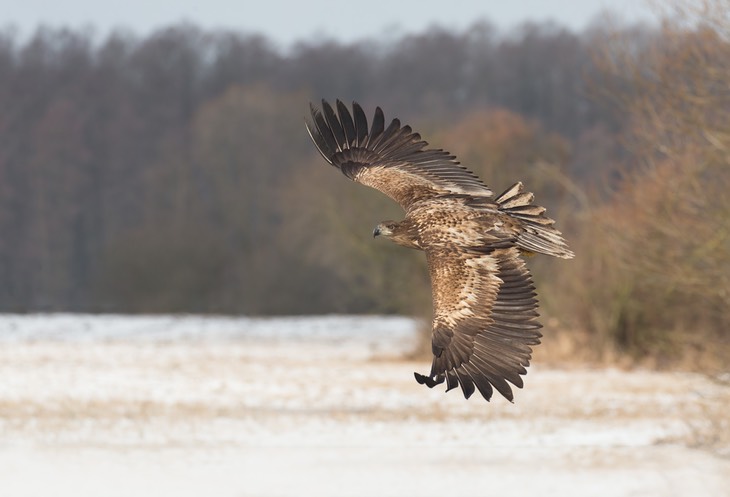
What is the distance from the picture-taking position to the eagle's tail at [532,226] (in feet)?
20.5

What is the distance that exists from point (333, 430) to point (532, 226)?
10.9 metres

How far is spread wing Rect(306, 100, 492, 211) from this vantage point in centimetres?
701

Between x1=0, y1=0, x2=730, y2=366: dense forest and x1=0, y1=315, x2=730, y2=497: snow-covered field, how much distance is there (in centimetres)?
142

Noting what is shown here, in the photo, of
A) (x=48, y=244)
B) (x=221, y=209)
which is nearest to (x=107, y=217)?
(x=48, y=244)

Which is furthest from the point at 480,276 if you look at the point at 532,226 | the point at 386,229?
the point at 386,229

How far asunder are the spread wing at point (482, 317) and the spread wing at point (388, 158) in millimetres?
474

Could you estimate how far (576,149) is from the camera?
55281mm

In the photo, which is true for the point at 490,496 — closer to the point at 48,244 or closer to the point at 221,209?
the point at 221,209

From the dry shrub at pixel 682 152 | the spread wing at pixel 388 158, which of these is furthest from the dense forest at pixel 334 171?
the spread wing at pixel 388 158

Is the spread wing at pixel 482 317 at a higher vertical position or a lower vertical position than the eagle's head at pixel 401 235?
lower

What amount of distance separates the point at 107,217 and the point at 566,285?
137 feet

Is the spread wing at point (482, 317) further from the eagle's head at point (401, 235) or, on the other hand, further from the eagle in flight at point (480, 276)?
the eagle's head at point (401, 235)

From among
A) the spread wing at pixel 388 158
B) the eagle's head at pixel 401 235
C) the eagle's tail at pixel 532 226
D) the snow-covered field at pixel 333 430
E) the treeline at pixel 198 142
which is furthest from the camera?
the treeline at pixel 198 142

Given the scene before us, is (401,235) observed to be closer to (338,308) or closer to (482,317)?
(482,317)
